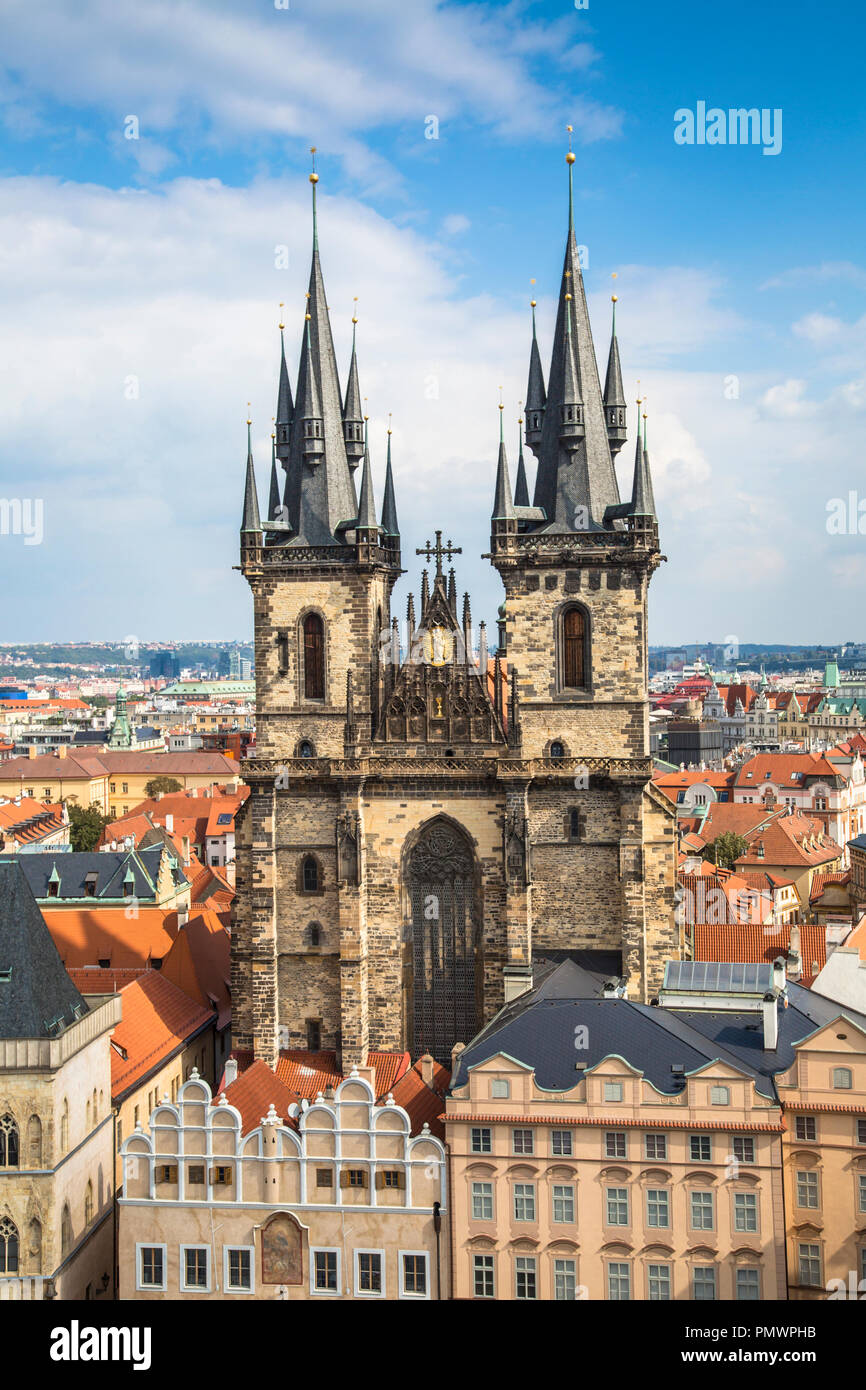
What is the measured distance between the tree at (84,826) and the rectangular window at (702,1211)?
100 meters

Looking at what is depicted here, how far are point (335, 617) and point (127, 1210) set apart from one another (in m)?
22.0

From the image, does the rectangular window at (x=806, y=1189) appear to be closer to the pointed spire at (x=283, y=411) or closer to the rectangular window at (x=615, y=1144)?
the rectangular window at (x=615, y=1144)

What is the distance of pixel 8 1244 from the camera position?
39.8 metres

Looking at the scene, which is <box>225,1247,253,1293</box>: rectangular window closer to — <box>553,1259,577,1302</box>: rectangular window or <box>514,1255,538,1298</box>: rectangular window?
<box>514,1255,538,1298</box>: rectangular window

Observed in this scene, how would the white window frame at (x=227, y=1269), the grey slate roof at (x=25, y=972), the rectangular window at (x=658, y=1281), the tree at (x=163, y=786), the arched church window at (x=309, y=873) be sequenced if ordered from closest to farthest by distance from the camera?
1. the rectangular window at (x=658, y=1281)
2. the grey slate roof at (x=25, y=972)
3. the white window frame at (x=227, y=1269)
4. the arched church window at (x=309, y=873)
5. the tree at (x=163, y=786)

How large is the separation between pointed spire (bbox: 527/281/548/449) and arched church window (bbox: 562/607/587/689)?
7200 mm

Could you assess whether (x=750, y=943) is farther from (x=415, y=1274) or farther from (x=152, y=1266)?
(x=152, y=1266)

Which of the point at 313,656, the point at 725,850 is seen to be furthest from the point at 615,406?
the point at 725,850

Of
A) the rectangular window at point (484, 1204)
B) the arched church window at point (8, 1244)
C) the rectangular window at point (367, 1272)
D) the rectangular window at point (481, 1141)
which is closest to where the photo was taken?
the rectangular window at point (484, 1204)

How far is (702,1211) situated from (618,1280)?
9.79ft

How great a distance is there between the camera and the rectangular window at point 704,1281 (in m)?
38.0

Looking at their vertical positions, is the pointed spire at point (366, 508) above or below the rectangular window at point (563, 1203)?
above

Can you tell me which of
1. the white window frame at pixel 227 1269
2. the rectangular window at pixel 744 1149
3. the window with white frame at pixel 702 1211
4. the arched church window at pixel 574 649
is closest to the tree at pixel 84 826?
the arched church window at pixel 574 649

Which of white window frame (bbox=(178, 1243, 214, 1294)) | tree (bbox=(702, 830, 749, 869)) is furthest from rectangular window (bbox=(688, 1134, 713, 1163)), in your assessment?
tree (bbox=(702, 830, 749, 869))
